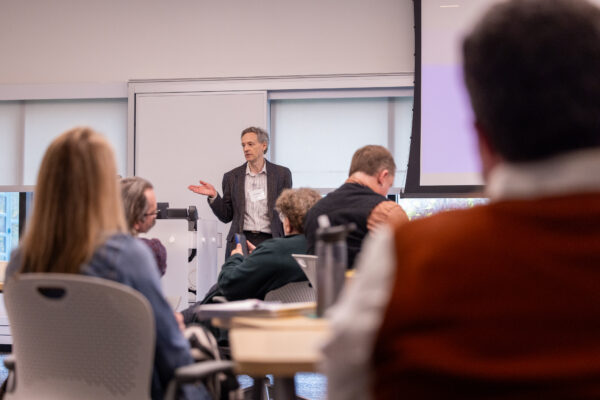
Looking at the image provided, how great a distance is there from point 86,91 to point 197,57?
1.11m

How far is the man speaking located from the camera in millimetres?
5410

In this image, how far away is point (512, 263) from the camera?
67 centimetres

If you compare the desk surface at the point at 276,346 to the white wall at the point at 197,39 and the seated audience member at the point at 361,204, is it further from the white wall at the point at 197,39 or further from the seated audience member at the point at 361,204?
the white wall at the point at 197,39

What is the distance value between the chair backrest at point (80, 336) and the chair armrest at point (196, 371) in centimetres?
7

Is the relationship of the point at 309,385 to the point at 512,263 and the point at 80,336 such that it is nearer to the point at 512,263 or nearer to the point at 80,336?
the point at 80,336

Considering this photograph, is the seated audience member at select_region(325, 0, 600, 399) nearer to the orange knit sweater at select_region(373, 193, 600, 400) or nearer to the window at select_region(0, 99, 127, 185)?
the orange knit sweater at select_region(373, 193, 600, 400)

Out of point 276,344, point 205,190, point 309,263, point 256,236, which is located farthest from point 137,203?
point 256,236

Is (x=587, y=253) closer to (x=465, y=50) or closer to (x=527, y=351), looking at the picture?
(x=527, y=351)

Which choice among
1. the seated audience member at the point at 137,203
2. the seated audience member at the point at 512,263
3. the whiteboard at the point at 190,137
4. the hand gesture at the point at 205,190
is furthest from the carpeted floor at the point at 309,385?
the seated audience member at the point at 512,263

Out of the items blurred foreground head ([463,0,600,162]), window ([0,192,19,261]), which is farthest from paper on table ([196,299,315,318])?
window ([0,192,19,261])

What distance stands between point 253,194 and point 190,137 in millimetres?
1106

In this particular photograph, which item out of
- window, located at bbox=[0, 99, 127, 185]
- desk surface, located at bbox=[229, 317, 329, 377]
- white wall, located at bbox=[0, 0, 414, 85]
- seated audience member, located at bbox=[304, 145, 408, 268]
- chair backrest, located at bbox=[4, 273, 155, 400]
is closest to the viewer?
desk surface, located at bbox=[229, 317, 329, 377]

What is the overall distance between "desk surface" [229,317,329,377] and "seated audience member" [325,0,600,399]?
291 mm

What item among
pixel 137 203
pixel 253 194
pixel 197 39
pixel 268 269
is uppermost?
pixel 197 39
